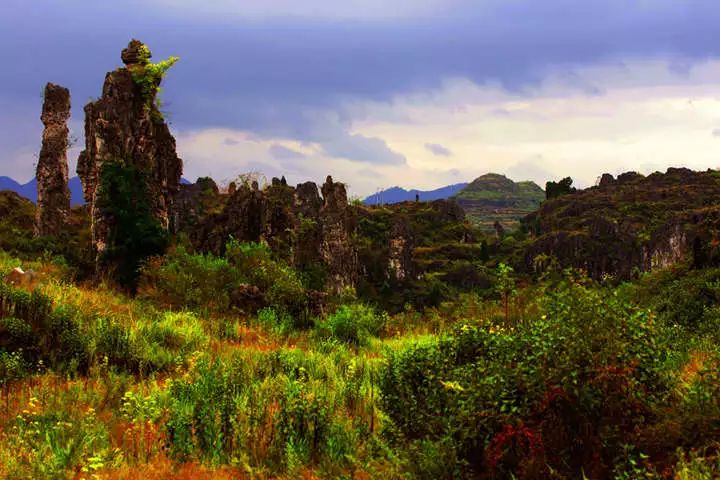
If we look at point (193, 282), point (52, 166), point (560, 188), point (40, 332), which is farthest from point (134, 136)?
point (560, 188)

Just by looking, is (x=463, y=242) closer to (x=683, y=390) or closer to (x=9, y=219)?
(x=9, y=219)

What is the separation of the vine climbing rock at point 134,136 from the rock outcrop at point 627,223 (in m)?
81.1

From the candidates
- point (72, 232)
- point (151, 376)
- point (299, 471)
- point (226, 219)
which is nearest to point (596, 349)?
point (299, 471)

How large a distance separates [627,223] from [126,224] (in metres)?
120

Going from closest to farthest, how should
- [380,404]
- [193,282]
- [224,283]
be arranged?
[380,404]
[193,282]
[224,283]

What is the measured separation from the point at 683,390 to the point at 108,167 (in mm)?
21750

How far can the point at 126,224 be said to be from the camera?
22.0 meters

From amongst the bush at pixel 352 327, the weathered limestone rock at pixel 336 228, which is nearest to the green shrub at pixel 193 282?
the bush at pixel 352 327

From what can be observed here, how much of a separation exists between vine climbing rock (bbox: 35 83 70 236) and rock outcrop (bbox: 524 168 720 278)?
3128 inches

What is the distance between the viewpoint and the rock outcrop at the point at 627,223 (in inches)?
4028

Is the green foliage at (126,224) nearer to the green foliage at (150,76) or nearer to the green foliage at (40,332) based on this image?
the green foliage at (150,76)

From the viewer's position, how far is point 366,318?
623 inches

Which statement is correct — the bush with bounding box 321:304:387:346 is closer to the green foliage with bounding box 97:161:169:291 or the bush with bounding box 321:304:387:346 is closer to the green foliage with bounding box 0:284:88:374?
the green foliage with bounding box 0:284:88:374

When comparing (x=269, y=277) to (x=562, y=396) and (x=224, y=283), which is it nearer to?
(x=224, y=283)
